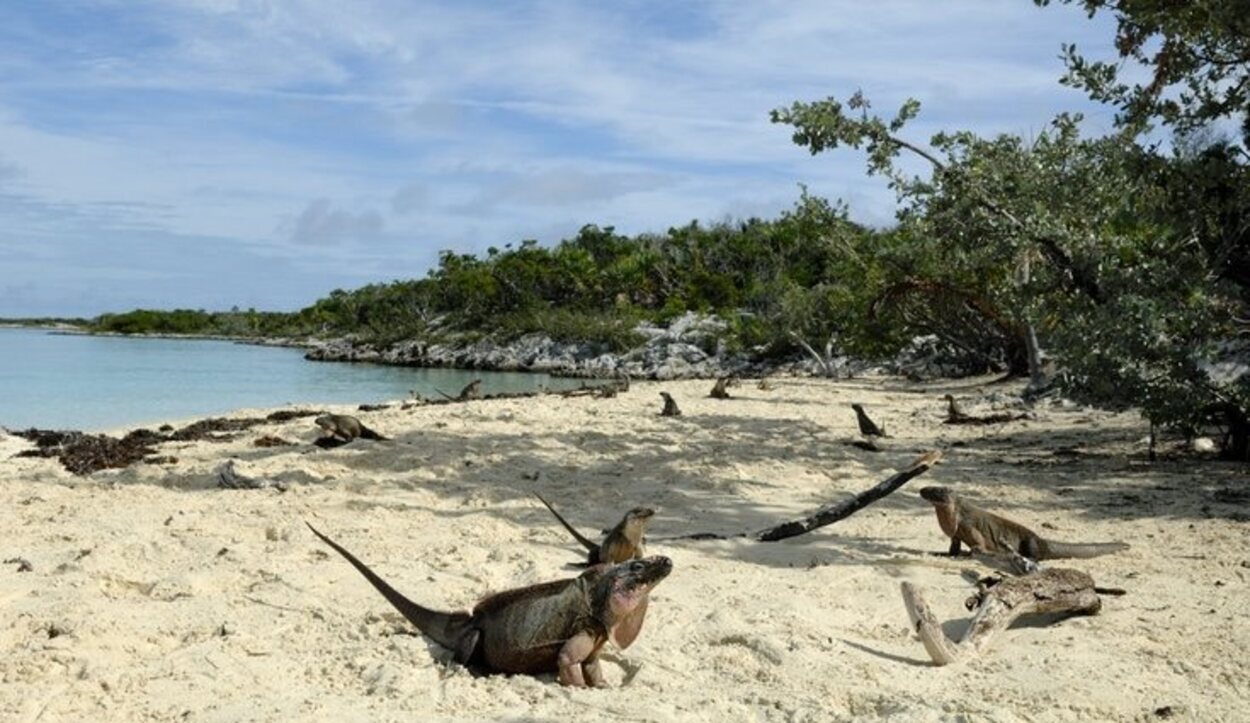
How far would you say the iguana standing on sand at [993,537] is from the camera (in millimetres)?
6148

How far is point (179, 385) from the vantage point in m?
28.5

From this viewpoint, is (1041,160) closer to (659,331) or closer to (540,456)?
(540,456)

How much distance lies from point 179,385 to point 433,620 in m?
26.4

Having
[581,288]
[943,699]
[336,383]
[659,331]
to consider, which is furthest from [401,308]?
[943,699]

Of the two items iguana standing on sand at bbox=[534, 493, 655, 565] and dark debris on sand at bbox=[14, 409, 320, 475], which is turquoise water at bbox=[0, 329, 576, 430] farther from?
iguana standing on sand at bbox=[534, 493, 655, 565]

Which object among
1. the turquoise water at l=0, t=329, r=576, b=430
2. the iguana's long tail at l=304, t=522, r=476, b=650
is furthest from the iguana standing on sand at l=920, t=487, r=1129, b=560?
the turquoise water at l=0, t=329, r=576, b=430

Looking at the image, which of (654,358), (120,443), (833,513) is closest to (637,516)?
(833,513)

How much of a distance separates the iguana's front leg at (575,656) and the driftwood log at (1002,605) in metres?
1.34

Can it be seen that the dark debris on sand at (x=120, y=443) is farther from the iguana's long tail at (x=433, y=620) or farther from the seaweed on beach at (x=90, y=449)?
the iguana's long tail at (x=433, y=620)

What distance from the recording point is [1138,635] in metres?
4.72

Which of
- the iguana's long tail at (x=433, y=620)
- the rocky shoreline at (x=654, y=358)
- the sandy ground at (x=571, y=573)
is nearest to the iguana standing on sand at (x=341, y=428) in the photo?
the sandy ground at (x=571, y=573)

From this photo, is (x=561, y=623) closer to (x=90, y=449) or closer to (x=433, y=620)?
(x=433, y=620)

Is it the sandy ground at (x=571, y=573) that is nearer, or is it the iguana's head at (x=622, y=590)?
the sandy ground at (x=571, y=573)

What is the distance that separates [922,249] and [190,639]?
16.0 metres
